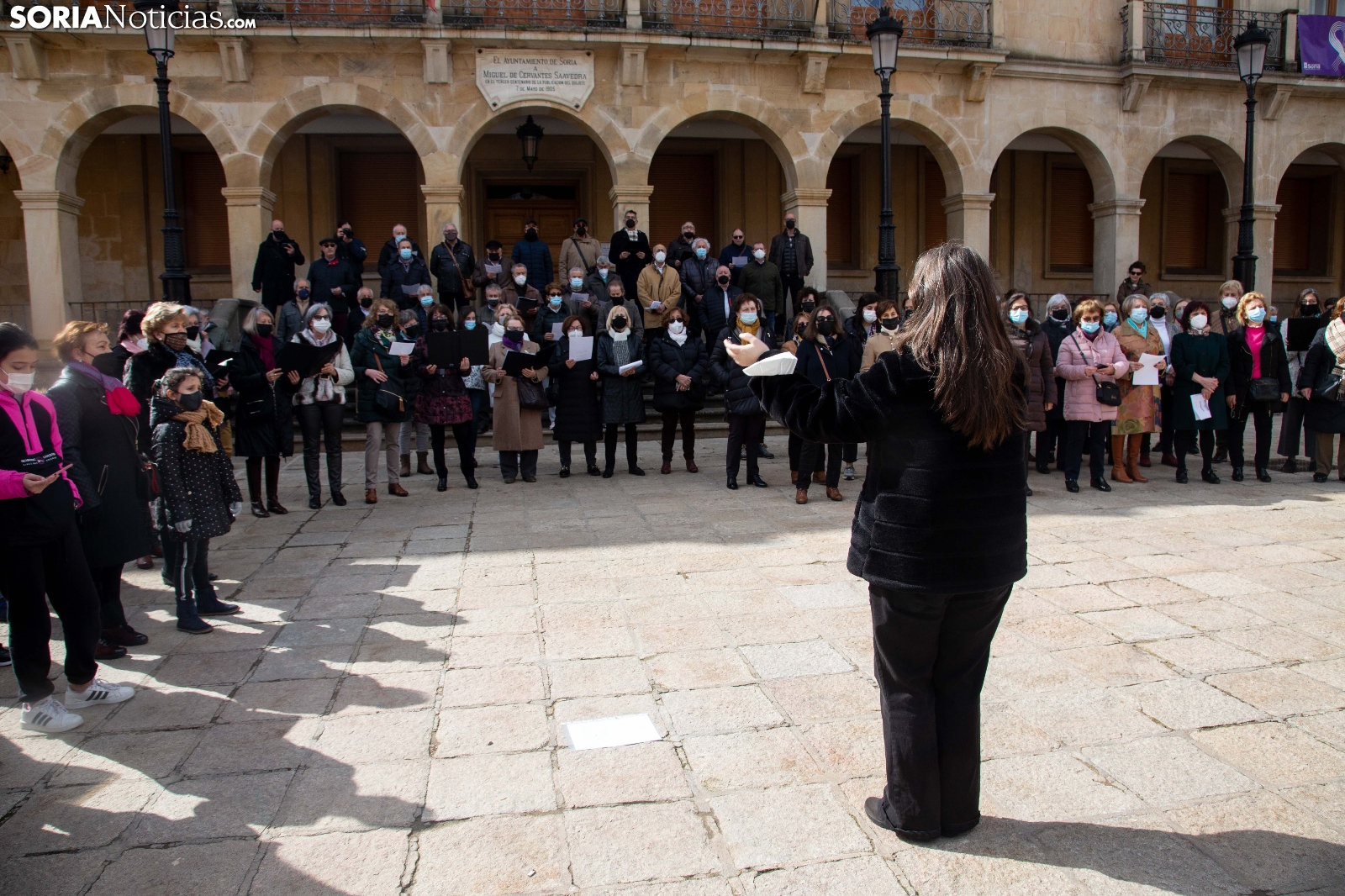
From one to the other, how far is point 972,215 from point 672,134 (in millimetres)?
5791

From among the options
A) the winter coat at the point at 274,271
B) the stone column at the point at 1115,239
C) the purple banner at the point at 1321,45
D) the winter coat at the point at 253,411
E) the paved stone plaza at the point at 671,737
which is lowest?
the paved stone plaza at the point at 671,737

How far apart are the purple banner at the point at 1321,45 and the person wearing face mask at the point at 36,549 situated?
2079 cm

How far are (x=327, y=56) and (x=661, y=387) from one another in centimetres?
874

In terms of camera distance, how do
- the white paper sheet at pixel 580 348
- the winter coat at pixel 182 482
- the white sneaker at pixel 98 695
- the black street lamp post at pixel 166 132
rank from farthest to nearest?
the black street lamp post at pixel 166 132 → the white paper sheet at pixel 580 348 → the winter coat at pixel 182 482 → the white sneaker at pixel 98 695

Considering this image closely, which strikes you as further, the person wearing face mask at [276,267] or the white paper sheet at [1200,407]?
the person wearing face mask at [276,267]

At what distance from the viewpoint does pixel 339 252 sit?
1314 centimetres

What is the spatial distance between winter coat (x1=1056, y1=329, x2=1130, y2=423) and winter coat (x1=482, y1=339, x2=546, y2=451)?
5.36 metres

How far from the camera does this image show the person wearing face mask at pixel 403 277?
42.3ft

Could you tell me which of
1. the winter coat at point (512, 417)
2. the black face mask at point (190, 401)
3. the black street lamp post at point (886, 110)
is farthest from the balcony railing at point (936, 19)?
the black face mask at point (190, 401)

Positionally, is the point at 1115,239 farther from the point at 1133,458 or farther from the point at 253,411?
the point at 253,411

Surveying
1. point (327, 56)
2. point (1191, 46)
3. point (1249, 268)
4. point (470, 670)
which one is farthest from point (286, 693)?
point (1191, 46)

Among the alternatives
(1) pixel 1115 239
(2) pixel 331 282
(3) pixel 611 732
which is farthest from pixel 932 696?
(1) pixel 1115 239

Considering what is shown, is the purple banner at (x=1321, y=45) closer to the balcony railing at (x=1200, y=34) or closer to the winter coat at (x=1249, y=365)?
the balcony railing at (x=1200, y=34)

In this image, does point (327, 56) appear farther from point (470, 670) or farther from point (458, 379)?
point (470, 670)
